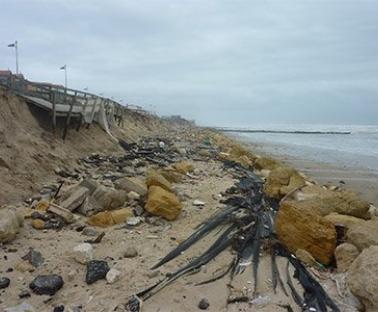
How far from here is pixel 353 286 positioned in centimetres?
445

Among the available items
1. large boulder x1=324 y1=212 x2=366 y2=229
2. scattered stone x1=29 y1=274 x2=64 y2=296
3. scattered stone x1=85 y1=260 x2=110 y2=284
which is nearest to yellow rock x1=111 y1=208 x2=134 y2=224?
scattered stone x1=85 y1=260 x2=110 y2=284

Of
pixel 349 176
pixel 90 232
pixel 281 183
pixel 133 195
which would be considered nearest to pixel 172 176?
pixel 281 183

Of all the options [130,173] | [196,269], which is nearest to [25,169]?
[130,173]

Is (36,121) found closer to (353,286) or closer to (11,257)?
(11,257)

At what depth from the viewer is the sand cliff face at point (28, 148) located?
8.36 m

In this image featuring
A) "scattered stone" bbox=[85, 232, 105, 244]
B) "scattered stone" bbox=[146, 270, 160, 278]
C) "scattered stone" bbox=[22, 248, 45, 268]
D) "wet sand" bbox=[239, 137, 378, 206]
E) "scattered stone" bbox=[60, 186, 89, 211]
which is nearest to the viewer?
"scattered stone" bbox=[146, 270, 160, 278]

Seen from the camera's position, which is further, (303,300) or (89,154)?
(89,154)

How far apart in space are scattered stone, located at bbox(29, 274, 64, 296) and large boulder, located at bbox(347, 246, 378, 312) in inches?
122

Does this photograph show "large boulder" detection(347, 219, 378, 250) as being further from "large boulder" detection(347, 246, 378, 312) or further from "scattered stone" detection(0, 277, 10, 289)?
"scattered stone" detection(0, 277, 10, 289)

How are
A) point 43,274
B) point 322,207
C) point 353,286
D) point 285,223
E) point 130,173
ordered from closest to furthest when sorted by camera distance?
point 353,286 < point 43,274 < point 285,223 < point 322,207 < point 130,173

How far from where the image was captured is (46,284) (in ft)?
15.7

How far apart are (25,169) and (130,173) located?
9.29 feet

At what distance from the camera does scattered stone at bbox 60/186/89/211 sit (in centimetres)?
741

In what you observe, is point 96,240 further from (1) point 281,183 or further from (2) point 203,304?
(1) point 281,183
